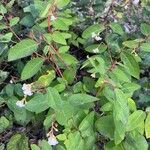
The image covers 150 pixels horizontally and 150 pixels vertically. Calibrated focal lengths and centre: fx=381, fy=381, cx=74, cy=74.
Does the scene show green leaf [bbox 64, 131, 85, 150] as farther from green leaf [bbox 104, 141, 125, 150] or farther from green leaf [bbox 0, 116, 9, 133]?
green leaf [bbox 0, 116, 9, 133]

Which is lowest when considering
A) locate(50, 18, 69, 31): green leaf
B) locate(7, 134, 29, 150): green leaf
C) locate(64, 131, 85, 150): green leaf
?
locate(7, 134, 29, 150): green leaf

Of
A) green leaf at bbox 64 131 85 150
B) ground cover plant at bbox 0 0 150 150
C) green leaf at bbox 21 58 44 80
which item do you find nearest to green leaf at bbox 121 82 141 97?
ground cover plant at bbox 0 0 150 150

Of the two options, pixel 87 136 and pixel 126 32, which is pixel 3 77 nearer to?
pixel 87 136

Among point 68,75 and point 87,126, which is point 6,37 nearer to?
point 68,75

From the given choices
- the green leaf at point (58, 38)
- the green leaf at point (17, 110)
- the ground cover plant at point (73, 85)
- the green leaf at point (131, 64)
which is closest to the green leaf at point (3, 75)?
the ground cover plant at point (73, 85)

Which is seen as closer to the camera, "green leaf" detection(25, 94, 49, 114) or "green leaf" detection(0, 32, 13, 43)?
"green leaf" detection(25, 94, 49, 114)

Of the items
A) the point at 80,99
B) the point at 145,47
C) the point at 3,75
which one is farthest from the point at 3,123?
the point at 145,47
